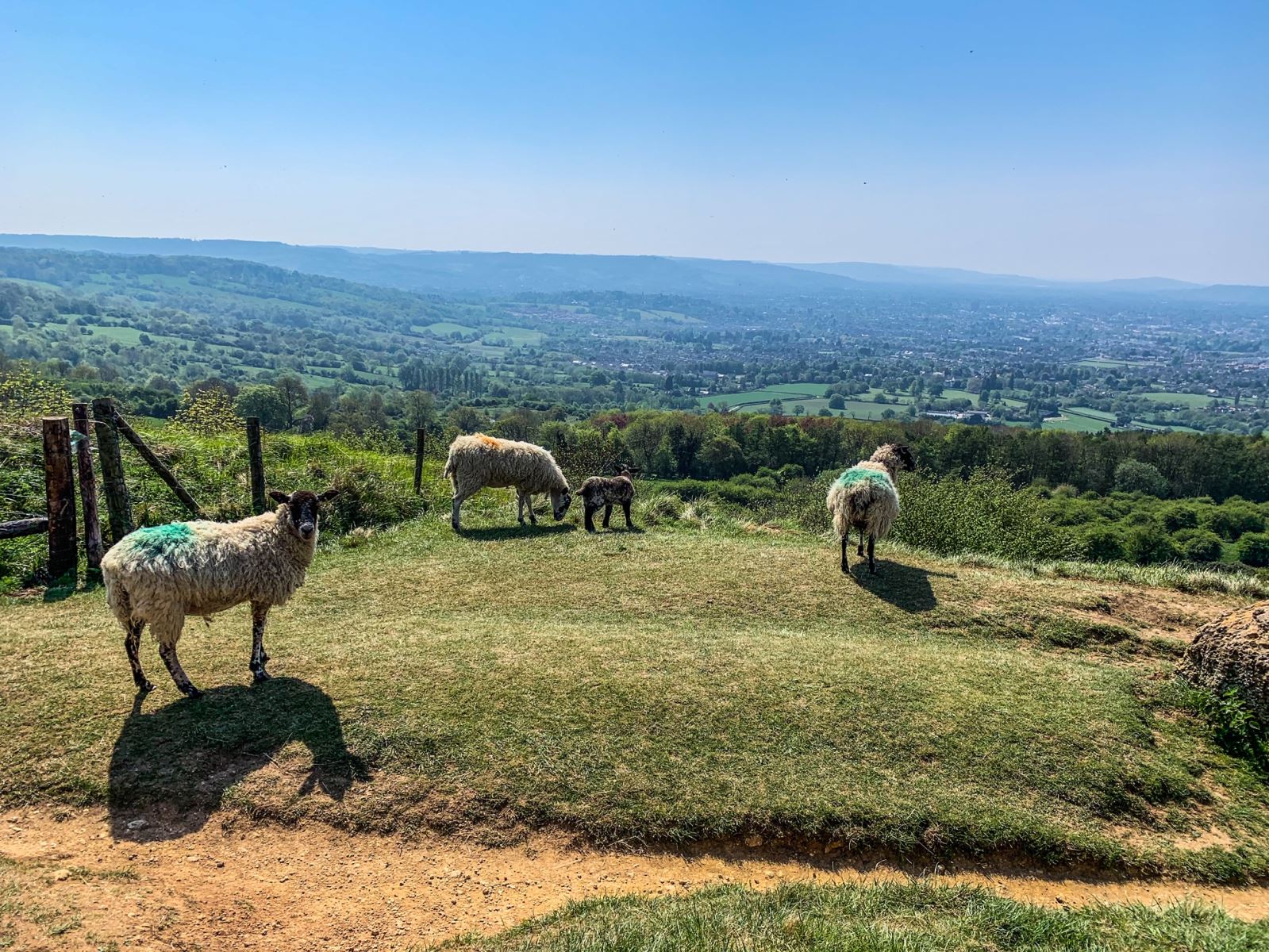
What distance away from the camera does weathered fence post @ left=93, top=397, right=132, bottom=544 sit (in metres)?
12.4

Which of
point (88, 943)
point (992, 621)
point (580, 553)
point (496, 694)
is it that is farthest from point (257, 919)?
point (992, 621)

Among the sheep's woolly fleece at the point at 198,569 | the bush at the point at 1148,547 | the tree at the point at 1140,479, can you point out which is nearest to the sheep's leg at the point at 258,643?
the sheep's woolly fleece at the point at 198,569

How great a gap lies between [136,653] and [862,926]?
8.33m

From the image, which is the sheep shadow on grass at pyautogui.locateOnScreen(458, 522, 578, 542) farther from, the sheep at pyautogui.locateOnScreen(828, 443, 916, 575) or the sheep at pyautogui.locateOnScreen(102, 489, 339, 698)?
the sheep at pyautogui.locateOnScreen(102, 489, 339, 698)

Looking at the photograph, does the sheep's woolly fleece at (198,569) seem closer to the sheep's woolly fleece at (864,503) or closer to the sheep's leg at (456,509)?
the sheep's leg at (456,509)

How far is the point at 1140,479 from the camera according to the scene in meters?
48.3

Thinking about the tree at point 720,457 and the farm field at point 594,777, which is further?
the tree at point 720,457

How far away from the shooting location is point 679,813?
6.75 metres

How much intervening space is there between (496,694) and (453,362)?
548 feet

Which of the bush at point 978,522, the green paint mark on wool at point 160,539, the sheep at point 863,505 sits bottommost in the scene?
the bush at point 978,522

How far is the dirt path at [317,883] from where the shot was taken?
202 inches

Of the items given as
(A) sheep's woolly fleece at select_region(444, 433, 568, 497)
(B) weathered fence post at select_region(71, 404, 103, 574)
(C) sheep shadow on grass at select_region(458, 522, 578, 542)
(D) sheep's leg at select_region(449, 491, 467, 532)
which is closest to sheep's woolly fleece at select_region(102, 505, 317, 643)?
(B) weathered fence post at select_region(71, 404, 103, 574)

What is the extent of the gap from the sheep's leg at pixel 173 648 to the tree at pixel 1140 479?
57.6 metres

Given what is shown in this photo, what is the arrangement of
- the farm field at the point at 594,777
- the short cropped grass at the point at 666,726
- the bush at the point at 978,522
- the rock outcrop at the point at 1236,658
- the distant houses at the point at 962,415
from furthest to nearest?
the distant houses at the point at 962,415 → the bush at the point at 978,522 → the rock outcrop at the point at 1236,658 → the short cropped grass at the point at 666,726 → the farm field at the point at 594,777
